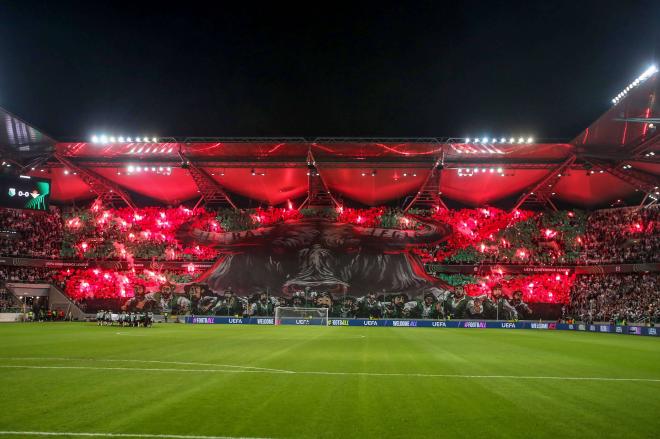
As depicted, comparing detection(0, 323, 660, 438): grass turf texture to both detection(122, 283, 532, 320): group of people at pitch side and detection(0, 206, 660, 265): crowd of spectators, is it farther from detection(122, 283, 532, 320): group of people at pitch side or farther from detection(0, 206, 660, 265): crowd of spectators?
detection(0, 206, 660, 265): crowd of spectators

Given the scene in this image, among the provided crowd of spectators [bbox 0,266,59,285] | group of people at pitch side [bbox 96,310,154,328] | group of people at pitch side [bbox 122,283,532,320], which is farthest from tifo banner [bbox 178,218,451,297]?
group of people at pitch side [bbox 96,310,154,328]

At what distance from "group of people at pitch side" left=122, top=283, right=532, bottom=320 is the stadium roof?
36.8 ft

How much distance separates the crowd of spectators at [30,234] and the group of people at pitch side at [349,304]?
11.8m

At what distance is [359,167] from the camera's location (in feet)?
171

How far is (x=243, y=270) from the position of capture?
2229 inches

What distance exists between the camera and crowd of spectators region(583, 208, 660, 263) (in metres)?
50.6

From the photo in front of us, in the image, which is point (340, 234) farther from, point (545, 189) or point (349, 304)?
point (545, 189)

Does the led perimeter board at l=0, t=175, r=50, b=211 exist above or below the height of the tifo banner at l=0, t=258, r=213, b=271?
above

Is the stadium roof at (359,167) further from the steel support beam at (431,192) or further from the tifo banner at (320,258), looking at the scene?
the tifo banner at (320,258)

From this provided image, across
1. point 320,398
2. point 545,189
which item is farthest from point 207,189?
point 320,398

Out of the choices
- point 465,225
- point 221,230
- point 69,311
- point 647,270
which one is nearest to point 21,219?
point 69,311

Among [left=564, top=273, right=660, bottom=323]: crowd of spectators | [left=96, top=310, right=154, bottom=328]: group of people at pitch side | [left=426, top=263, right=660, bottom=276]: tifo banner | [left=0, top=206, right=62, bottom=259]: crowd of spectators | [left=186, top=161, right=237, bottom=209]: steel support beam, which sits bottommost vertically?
[left=96, top=310, right=154, bottom=328]: group of people at pitch side

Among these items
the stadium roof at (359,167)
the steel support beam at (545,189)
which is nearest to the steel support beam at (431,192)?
the stadium roof at (359,167)

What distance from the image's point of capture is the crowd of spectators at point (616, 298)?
→ 150ft
